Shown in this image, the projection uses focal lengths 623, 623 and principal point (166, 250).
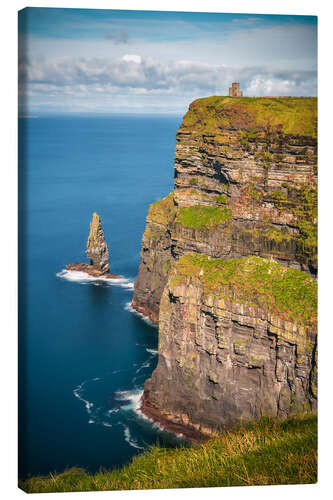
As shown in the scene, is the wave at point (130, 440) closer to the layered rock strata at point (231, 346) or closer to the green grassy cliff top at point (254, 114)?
the layered rock strata at point (231, 346)

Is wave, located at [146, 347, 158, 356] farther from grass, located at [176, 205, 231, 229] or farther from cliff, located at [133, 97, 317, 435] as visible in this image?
grass, located at [176, 205, 231, 229]

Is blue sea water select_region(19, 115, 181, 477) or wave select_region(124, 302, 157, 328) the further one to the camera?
wave select_region(124, 302, 157, 328)

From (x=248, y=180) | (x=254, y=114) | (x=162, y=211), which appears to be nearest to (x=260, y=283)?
(x=248, y=180)

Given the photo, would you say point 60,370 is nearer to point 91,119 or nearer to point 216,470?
point 91,119

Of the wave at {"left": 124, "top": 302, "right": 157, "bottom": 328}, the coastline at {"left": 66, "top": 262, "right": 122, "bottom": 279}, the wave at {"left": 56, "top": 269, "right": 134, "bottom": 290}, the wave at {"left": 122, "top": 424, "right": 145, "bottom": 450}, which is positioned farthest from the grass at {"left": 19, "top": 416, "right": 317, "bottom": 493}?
the coastline at {"left": 66, "top": 262, "right": 122, "bottom": 279}

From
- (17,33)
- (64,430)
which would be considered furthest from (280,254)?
(17,33)

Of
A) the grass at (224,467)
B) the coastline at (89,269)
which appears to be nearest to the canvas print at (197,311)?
the grass at (224,467)
